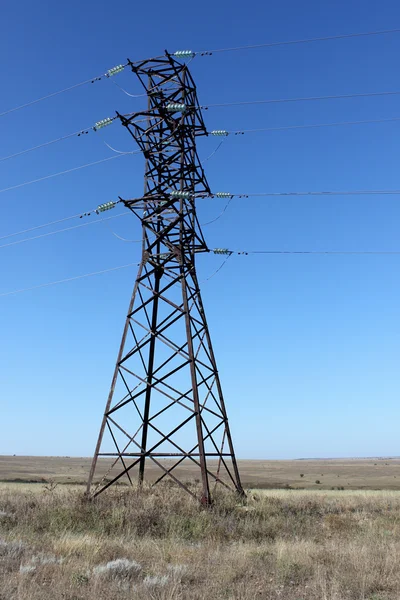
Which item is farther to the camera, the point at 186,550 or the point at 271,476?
the point at 271,476

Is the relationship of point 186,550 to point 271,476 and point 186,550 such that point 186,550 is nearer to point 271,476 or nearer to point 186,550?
point 186,550

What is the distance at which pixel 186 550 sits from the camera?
11.9m

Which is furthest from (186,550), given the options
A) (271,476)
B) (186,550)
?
(271,476)

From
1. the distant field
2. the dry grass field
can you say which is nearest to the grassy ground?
the dry grass field

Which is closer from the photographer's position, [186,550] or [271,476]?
[186,550]

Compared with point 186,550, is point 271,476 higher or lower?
higher

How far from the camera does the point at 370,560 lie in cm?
→ 1054

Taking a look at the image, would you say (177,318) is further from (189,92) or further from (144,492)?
(189,92)

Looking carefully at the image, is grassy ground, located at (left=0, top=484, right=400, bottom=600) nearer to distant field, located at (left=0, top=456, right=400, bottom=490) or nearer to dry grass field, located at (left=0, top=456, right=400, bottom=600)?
dry grass field, located at (left=0, top=456, right=400, bottom=600)

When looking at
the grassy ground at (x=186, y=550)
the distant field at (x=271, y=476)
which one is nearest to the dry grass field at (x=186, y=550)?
the grassy ground at (x=186, y=550)

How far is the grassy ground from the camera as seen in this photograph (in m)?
8.73

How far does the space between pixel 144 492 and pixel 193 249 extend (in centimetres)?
924

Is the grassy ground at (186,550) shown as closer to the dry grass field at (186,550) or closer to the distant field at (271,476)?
the dry grass field at (186,550)

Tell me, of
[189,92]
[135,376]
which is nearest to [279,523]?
[135,376]
